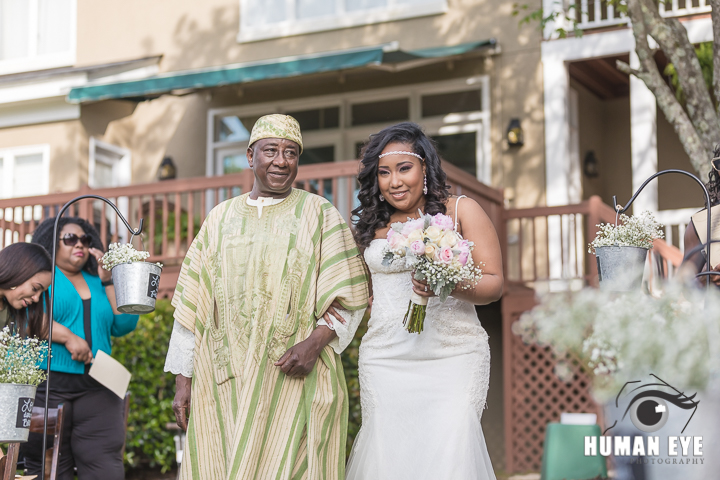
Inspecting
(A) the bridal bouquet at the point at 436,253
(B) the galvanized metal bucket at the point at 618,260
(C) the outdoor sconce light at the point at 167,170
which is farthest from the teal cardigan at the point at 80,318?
(C) the outdoor sconce light at the point at 167,170

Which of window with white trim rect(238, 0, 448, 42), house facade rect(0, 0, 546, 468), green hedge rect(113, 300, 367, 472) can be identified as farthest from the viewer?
window with white trim rect(238, 0, 448, 42)

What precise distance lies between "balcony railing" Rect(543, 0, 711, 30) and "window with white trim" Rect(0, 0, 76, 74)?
701 centimetres

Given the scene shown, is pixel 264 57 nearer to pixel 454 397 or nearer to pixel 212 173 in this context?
pixel 212 173

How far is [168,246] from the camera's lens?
36.6 ft

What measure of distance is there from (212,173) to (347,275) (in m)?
9.24

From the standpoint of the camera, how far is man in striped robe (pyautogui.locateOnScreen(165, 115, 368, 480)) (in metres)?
3.75

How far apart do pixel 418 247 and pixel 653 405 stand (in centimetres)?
117

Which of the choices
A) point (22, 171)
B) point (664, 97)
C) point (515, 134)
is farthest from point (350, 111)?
point (664, 97)

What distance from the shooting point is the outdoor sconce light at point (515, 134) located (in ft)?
36.3

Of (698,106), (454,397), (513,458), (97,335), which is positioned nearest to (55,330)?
(97,335)

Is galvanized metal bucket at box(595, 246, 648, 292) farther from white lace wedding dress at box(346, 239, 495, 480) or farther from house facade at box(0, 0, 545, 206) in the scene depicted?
house facade at box(0, 0, 545, 206)

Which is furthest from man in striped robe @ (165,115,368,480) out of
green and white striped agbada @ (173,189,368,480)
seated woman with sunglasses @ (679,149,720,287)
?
seated woman with sunglasses @ (679,149,720,287)

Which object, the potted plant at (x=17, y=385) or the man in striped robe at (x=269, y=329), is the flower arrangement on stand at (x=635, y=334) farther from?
the potted plant at (x=17, y=385)

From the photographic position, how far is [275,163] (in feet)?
12.9
